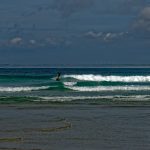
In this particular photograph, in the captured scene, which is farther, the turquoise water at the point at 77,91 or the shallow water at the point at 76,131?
the turquoise water at the point at 77,91

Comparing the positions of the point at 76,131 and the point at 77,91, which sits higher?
the point at 77,91

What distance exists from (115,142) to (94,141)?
55cm

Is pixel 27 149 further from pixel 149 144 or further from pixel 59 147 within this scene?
pixel 149 144

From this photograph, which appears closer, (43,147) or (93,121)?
(43,147)

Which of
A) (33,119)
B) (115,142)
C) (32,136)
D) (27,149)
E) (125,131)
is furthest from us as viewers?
(33,119)

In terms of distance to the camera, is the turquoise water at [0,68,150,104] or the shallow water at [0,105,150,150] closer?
the shallow water at [0,105,150,150]

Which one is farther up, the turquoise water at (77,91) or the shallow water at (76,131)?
the turquoise water at (77,91)

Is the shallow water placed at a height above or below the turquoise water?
below

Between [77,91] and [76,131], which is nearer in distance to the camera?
[76,131]

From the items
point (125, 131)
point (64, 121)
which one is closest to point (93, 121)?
point (64, 121)

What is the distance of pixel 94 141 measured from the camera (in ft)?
47.7

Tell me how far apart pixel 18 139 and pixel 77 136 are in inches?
68.6

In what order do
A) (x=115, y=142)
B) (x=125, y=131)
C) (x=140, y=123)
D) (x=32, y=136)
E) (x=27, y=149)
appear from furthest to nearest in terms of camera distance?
(x=140, y=123)
(x=125, y=131)
(x=32, y=136)
(x=115, y=142)
(x=27, y=149)

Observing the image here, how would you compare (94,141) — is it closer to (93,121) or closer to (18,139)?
(18,139)
